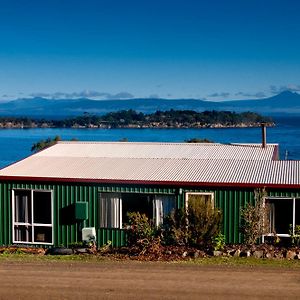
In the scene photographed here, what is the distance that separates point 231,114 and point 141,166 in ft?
582

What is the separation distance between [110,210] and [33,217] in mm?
2503

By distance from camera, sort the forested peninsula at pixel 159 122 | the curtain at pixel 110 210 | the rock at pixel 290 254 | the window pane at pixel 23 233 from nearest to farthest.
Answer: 1. the rock at pixel 290 254
2. the curtain at pixel 110 210
3. the window pane at pixel 23 233
4. the forested peninsula at pixel 159 122

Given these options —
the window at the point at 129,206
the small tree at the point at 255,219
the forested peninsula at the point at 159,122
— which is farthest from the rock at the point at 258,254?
the forested peninsula at the point at 159,122

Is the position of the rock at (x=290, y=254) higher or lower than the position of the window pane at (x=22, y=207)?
lower

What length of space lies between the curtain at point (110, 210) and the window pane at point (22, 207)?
2355 millimetres

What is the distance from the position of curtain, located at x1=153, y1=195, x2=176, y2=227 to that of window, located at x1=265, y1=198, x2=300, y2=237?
2.88 m

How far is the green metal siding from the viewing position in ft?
64.0

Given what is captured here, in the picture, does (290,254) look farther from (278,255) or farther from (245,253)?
(245,253)

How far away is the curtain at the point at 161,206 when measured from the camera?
20.0 meters

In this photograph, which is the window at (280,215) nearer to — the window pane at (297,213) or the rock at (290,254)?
the window pane at (297,213)

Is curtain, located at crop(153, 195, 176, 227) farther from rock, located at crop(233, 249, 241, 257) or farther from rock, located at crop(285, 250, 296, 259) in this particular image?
rock, located at crop(285, 250, 296, 259)

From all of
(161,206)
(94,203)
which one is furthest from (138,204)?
(94,203)

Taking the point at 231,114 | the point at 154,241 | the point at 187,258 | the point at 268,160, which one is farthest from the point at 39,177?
the point at 231,114

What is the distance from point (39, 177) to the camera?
20.4 meters
